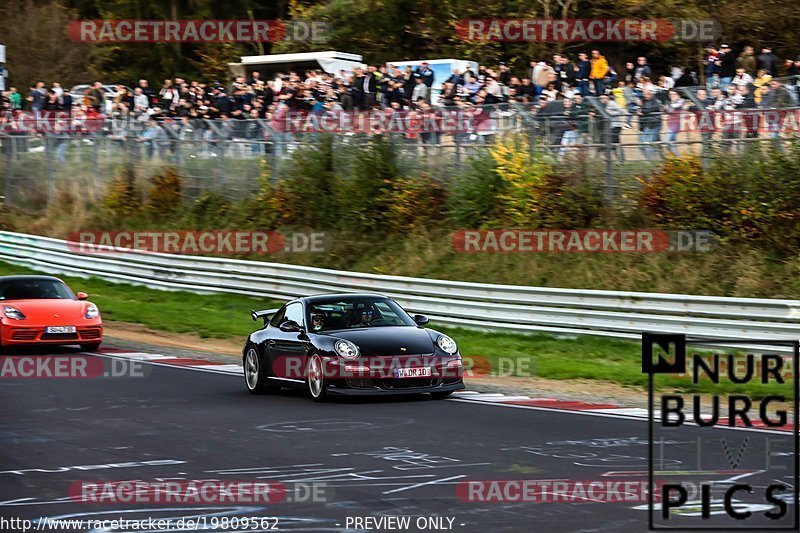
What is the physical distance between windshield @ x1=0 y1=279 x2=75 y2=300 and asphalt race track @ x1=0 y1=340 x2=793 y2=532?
218 inches

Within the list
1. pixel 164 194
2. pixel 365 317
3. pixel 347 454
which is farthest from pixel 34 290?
pixel 164 194

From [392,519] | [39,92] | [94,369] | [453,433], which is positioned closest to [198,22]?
[39,92]

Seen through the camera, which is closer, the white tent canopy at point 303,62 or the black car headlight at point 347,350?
the black car headlight at point 347,350

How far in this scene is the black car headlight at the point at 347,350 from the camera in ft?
45.5

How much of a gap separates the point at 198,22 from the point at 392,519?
172 ft

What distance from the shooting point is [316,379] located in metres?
14.2

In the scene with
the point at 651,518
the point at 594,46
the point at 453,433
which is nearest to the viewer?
the point at 651,518

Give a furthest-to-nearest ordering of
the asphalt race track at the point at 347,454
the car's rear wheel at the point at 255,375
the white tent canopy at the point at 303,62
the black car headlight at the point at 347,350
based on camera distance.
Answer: the white tent canopy at the point at 303,62 → the car's rear wheel at the point at 255,375 → the black car headlight at the point at 347,350 → the asphalt race track at the point at 347,454

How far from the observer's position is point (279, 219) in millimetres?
30484

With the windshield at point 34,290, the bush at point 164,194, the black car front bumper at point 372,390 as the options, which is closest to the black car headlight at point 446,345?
the black car front bumper at point 372,390

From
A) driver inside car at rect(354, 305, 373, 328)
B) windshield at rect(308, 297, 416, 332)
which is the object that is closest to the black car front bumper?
windshield at rect(308, 297, 416, 332)

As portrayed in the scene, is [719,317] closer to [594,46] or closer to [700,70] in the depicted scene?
[700,70]

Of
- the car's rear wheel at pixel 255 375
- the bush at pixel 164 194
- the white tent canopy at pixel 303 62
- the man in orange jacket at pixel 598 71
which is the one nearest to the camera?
the car's rear wheel at pixel 255 375

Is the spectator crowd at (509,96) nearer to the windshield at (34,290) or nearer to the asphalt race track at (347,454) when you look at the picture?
the windshield at (34,290)
